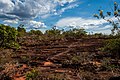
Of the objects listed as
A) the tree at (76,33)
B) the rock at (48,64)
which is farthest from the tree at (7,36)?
the tree at (76,33)

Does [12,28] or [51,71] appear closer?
[51,71]

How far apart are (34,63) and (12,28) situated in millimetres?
5076

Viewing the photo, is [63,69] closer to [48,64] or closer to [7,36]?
[48,64]

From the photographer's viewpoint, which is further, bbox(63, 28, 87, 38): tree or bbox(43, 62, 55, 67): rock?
bbox(63, 28, 87, 38): tree

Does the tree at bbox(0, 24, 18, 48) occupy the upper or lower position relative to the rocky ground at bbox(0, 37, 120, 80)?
upper

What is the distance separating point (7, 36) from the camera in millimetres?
13969

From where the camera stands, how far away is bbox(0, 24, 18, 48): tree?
544 inches

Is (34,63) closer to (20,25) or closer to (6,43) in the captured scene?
(6,43)

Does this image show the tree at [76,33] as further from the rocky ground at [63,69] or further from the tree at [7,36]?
the rocky ground at [63,69]

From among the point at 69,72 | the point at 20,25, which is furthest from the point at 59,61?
the point at 20,25

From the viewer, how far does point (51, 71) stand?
8.68 meters

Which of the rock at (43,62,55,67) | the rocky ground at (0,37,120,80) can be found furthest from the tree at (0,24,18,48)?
the rock at (43,62,55,67)

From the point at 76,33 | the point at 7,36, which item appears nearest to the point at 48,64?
the point at 7,36

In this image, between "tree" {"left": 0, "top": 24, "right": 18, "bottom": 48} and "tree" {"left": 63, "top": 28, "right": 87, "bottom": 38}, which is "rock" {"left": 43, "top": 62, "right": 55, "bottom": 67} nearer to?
"tree" {"left": 0, "top": 24, "right": 18, "bottom": 48}
